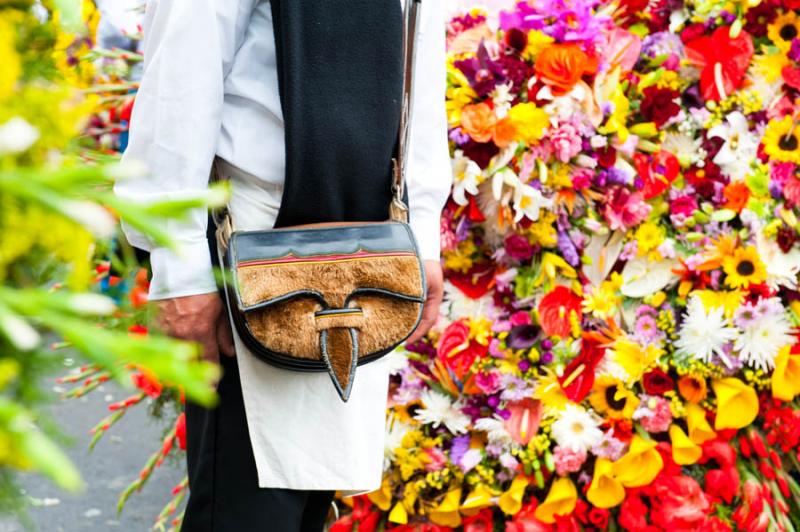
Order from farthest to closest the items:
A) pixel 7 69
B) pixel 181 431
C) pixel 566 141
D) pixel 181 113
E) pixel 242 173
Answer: pixel 181 431, pixel 566 141, pixel 242 173, pixel 181 113, pixel 7 69

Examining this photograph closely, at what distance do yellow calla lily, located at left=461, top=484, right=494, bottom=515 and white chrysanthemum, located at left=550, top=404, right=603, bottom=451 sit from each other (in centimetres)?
21

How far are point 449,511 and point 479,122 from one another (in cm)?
92

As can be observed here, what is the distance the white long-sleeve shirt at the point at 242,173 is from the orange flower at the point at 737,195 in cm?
107

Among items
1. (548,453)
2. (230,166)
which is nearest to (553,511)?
(548,453)

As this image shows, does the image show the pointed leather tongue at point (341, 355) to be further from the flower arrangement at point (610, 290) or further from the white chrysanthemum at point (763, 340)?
the white chrysanthemum at point (763, 340)

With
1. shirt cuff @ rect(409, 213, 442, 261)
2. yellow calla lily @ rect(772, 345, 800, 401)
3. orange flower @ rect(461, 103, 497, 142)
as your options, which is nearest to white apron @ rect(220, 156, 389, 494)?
shirt cuff @ rect(409, 213, 442, 261)

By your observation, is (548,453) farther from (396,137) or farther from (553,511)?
(396,137)

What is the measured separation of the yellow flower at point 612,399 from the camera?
2318mm

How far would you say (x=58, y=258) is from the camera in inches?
21.5

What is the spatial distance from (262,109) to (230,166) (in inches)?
4.2

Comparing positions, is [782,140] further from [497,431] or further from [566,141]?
[497,431]

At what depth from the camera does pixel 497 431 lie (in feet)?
7.63

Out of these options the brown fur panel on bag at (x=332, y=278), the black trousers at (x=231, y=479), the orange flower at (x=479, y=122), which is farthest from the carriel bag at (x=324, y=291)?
the orange flower at (x=479, y=122)

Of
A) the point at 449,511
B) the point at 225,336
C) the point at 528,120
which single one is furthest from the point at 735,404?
the point at 225,336
